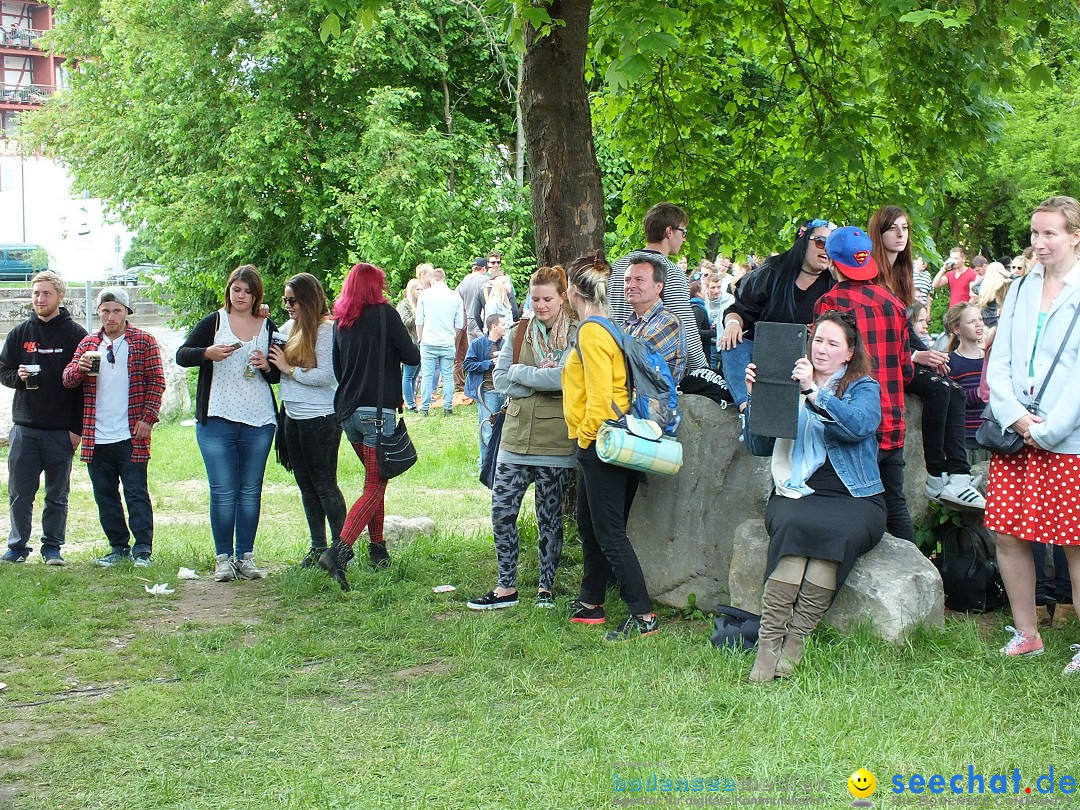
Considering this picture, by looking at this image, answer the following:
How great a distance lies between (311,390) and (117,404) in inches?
61.8

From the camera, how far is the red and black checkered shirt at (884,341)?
5660 mm

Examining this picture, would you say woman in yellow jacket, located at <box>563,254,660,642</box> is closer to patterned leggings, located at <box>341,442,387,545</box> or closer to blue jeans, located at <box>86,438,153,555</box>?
patterned leggings, located at <box>341,442,387,545</box>

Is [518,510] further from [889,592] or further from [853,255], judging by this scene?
[853,255]

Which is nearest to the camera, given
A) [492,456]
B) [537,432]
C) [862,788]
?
[862,788]

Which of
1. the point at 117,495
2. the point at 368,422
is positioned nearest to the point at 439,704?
the point at 368,422

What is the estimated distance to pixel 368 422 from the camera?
723 cm

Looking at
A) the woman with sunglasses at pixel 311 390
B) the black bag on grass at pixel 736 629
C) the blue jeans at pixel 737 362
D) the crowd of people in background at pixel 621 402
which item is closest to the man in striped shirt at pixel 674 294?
the crowd of people in background at pixel 621 402

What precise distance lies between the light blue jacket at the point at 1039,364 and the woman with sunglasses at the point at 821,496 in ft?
2.01

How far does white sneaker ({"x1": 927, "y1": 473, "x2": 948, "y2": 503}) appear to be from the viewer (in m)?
6.47

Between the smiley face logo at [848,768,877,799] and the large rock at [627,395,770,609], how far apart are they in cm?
231

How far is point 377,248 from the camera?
20125mm

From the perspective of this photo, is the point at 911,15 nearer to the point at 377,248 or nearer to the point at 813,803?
the point at 813,803

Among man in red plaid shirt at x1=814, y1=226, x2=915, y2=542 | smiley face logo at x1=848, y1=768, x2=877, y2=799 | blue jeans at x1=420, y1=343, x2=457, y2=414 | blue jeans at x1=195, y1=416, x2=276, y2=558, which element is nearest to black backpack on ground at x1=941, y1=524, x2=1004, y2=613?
man in red plaid shirt at x1=814, y1=226, x2=915, y2=542

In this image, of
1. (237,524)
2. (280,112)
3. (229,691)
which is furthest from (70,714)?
(280,112)
